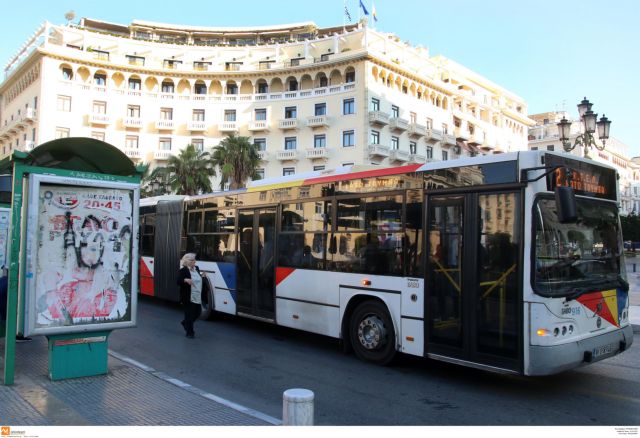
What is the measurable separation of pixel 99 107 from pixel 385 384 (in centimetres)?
5464

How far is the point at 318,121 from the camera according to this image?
52406mm

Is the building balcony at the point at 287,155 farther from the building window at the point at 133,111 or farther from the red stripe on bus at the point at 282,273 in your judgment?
the red stripe on bus at the point at 282,273

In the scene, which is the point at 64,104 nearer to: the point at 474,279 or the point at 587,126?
the point at 587,126

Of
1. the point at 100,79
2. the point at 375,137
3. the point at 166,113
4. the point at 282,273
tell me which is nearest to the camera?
the point at 282,273

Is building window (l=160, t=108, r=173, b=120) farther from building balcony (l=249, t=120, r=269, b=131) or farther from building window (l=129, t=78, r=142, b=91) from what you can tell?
building balcony (l=249, t=120, r=269, b=131)

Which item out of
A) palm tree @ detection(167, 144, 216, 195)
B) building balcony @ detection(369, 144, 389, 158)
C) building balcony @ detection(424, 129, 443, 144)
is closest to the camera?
palm tree @ detection(167, 144, 216, 195)

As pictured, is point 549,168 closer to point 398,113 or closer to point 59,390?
point 59,390

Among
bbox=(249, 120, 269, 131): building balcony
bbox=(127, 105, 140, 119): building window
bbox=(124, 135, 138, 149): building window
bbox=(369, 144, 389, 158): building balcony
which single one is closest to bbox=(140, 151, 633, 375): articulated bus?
bbox=(369, 144, 389, 158): building balcony

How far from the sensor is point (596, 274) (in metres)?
6.58

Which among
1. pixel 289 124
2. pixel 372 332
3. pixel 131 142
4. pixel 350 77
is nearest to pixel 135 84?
pixel 131 142

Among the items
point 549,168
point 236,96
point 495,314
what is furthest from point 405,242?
point 236,96

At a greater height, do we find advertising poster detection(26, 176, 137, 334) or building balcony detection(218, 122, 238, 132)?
building balcony detection(218, 122, 238, 132)

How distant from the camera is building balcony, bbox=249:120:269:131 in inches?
2158

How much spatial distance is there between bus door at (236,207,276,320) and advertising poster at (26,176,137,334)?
3.34 meters
